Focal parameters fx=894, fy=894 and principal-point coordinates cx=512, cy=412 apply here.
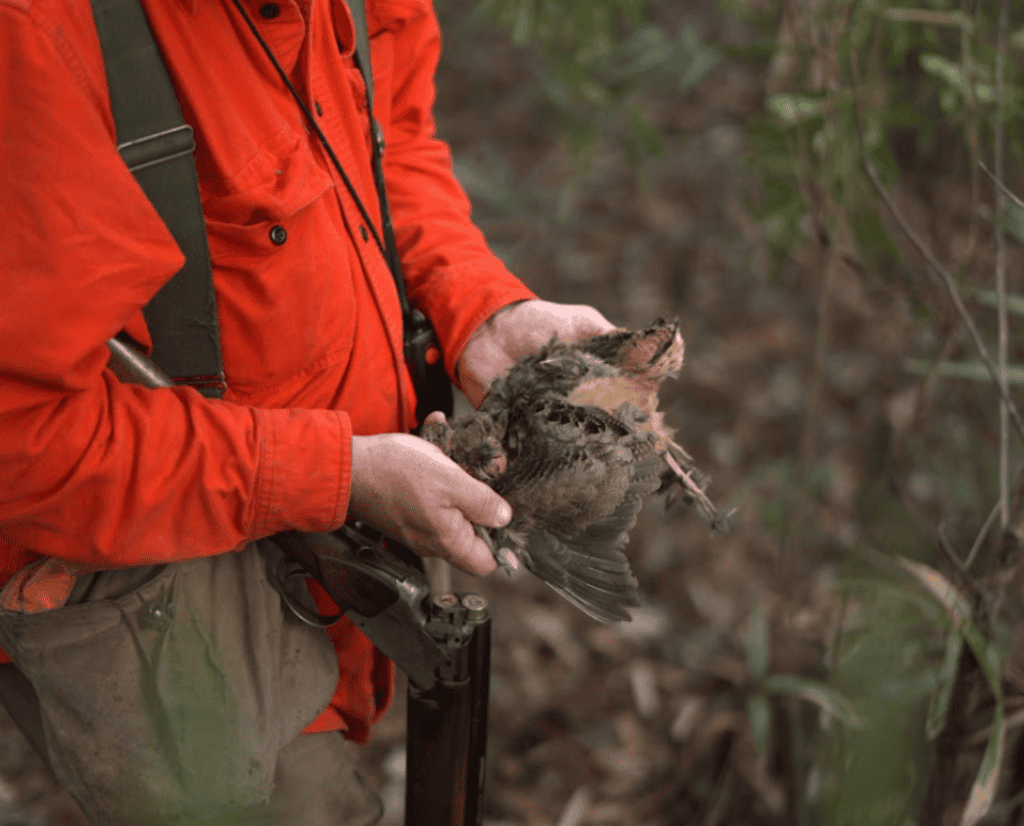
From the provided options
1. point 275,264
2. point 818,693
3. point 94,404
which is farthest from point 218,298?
point 818,693

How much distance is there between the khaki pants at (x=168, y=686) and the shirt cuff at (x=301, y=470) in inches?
7.1

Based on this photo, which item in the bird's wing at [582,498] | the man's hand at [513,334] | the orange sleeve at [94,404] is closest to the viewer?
the orange sleeve at [94,404]

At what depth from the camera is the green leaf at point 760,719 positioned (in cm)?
230

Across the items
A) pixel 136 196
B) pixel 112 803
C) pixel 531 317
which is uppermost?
pixel 136 196

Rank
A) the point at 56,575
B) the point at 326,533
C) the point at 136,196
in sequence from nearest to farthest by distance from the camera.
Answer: the point at 136,196, the point at 56,575, the point at 326,533

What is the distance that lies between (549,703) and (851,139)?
182cm

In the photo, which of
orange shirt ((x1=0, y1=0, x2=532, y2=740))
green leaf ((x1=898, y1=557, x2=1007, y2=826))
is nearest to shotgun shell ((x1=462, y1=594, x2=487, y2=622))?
orange shirt ((x1=0, y1=0, x2=532, y2=740))

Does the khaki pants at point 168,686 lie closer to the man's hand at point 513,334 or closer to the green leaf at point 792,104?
the man's hand at point 513,334

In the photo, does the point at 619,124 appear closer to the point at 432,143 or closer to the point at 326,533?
the point at 432,143

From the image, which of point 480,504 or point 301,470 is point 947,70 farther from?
point 301,470

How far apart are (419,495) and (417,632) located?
22cm

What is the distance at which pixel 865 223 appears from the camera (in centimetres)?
224

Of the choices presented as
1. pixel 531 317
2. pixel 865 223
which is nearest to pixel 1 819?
pixel 531 317

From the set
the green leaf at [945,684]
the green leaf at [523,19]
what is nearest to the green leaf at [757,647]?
the green leaf at [945,684]
